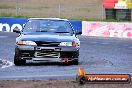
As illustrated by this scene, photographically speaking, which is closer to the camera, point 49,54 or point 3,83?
point 3,83

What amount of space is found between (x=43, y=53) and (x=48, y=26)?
164 cm

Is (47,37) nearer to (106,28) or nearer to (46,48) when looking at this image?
(46,48)

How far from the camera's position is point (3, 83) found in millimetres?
11602

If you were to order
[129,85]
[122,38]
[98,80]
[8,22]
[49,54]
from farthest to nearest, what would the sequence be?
1. [8,22]
2. [122,38]
3. [49,54]
4. [129,85]
5. [98,80]

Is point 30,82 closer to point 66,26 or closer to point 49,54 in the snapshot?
point 49,54

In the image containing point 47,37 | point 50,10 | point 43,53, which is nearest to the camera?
point 43,53

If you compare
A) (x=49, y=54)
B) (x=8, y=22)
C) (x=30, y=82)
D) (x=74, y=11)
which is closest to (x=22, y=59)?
(x=49, y=54)

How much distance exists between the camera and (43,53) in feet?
54.2

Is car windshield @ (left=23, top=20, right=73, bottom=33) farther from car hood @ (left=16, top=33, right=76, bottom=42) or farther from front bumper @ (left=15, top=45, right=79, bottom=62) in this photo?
front bumper @ (left=15, top=45, right=79, bottom=62)

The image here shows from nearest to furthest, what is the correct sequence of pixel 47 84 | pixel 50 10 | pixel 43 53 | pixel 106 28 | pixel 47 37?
pixel 47 84 → pixel 43 53 → pixel 47 37 → pixel 106 28 → pixel 50 10

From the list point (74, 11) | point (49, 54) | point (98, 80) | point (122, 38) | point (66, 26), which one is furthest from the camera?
point (74, 11)

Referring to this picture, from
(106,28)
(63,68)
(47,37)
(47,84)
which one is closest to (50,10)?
(106,28)

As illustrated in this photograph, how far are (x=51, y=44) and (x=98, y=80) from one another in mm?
7541

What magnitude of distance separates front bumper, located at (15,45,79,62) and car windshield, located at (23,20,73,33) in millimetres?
1207
